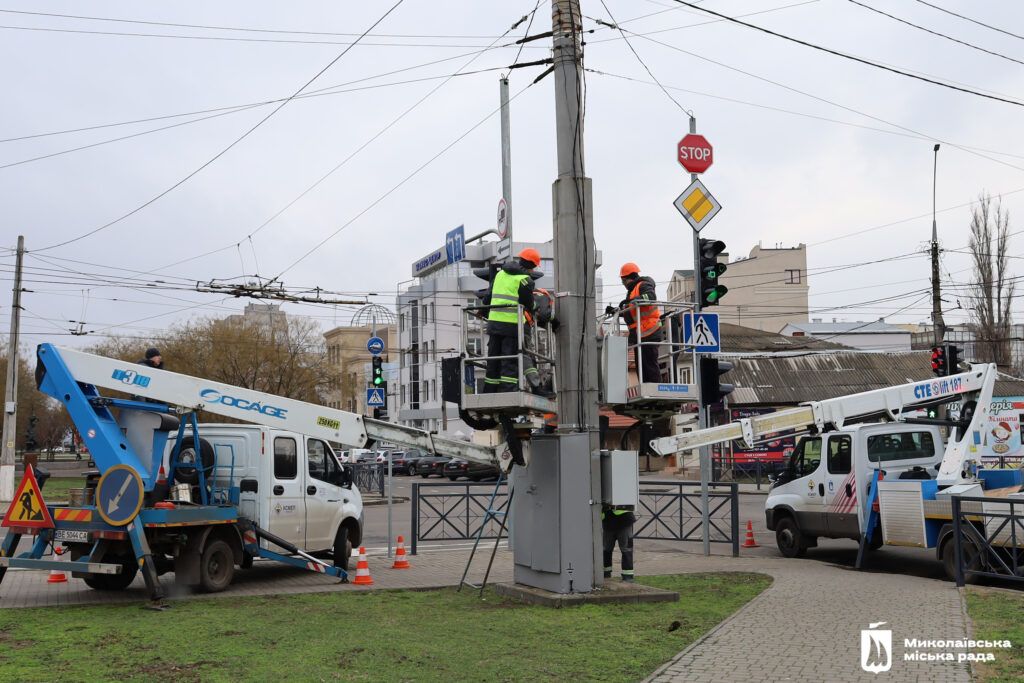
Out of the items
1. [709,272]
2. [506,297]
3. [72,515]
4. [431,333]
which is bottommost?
[72,515]

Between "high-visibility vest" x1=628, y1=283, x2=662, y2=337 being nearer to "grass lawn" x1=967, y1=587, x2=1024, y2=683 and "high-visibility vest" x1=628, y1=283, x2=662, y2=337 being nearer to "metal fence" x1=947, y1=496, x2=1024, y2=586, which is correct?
"metal fence" x1=947, y1=496, x2=1024, y2=586

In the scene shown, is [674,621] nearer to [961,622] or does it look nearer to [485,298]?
[961,622]

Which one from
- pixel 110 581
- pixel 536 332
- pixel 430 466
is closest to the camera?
pixel 536 332

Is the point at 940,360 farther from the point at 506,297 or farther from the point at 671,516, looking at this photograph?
the point at 506,297

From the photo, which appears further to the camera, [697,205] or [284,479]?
[697,205]

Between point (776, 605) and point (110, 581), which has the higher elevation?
point (110, 581)

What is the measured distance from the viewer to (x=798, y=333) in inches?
2621

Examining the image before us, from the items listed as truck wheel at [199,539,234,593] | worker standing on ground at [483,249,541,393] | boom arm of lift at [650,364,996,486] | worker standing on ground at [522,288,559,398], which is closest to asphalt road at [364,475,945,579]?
boom arm of lift at [650,364,996,486]

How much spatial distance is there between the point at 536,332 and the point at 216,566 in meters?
4.96

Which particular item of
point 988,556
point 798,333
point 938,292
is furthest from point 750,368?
point 988,556

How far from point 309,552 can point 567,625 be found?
5356mm

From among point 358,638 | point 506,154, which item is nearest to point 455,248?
point 506,154

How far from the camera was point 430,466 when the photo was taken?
153ft

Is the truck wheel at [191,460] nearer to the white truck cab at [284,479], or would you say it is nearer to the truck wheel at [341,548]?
the white truck cab at [284,479]
